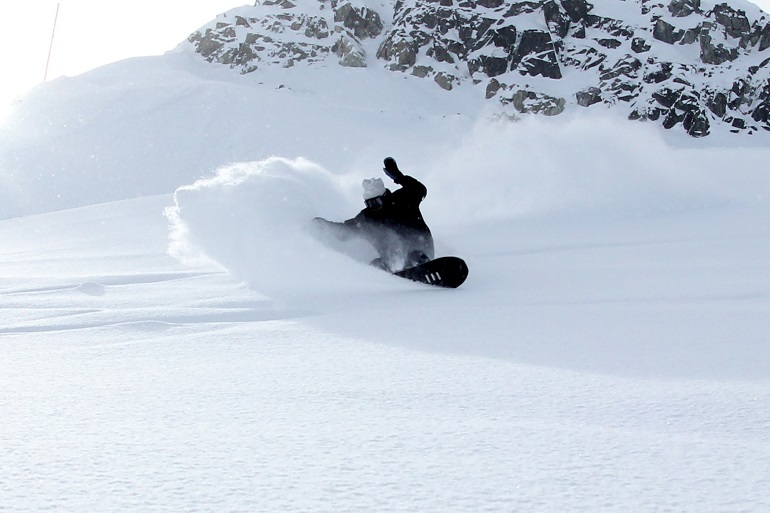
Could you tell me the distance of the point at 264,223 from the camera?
6.21 meters

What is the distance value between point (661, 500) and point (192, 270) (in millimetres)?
5306

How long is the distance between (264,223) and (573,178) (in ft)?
22.4

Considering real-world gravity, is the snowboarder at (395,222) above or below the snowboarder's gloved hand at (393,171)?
below

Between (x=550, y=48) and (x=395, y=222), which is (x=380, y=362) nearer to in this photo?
(x=395, y=222)

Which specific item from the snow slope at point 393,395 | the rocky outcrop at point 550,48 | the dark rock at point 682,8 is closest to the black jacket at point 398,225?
the snow slope at point 393,395

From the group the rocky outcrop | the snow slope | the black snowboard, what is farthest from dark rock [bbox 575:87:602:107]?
the black snowboard

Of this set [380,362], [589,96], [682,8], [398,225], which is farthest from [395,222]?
[682,8]

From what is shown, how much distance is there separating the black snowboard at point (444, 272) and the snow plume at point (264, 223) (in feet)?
1.56

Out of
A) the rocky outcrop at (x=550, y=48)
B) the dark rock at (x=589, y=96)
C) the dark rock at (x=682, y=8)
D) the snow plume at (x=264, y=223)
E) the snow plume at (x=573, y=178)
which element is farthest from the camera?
the dark rock at (x=682, y=8)

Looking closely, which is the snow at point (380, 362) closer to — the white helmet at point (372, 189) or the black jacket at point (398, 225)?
the black jacket at point (398, 225)

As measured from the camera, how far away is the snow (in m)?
1.48

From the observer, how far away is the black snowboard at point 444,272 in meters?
4.93

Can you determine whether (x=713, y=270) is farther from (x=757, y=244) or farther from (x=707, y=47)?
(x=707, y=47)

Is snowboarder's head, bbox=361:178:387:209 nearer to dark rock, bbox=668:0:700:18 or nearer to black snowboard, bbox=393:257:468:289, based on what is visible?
black snowboard, bbox=393:257:468:289
